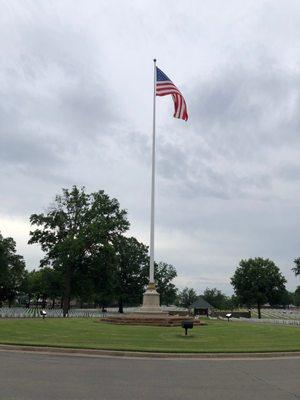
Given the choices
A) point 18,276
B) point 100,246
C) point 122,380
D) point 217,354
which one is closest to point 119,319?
point 217,354

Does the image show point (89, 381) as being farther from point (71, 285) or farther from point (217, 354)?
point (71, 285)

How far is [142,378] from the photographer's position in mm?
10531

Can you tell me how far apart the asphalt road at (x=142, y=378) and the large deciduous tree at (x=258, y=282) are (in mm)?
69653

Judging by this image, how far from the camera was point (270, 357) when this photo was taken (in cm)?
1575

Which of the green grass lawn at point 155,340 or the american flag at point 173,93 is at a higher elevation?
the american flag at point 173,93

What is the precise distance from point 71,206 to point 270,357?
43.1m

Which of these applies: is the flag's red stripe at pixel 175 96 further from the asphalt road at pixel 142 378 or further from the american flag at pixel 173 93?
the asphalt road at pixel 142 378

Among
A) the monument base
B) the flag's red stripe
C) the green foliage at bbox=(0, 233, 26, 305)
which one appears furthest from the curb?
the green foliage at bbox=(0, 233, 26, 305)

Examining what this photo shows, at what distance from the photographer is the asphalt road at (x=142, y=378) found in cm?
862

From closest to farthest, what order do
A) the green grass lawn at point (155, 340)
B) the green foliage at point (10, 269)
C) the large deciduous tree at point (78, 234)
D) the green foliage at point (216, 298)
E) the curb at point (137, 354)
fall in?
1. the curb at point (137, 354)
2. the green grass lawn at point (155, 340)
3. the large deciduous tree at point (78, 234)
4. the green foliage at point (10, 269)
5. the green foliage at point (216, 298)

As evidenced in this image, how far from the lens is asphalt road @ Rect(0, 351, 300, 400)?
340 inches

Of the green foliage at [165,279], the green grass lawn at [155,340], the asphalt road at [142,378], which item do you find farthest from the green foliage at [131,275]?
the asphalt road at [142,378]

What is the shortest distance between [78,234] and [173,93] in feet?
84.9

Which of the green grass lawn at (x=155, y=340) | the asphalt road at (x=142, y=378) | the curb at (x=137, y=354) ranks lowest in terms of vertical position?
the asphalt road at (x=142, y=378)
